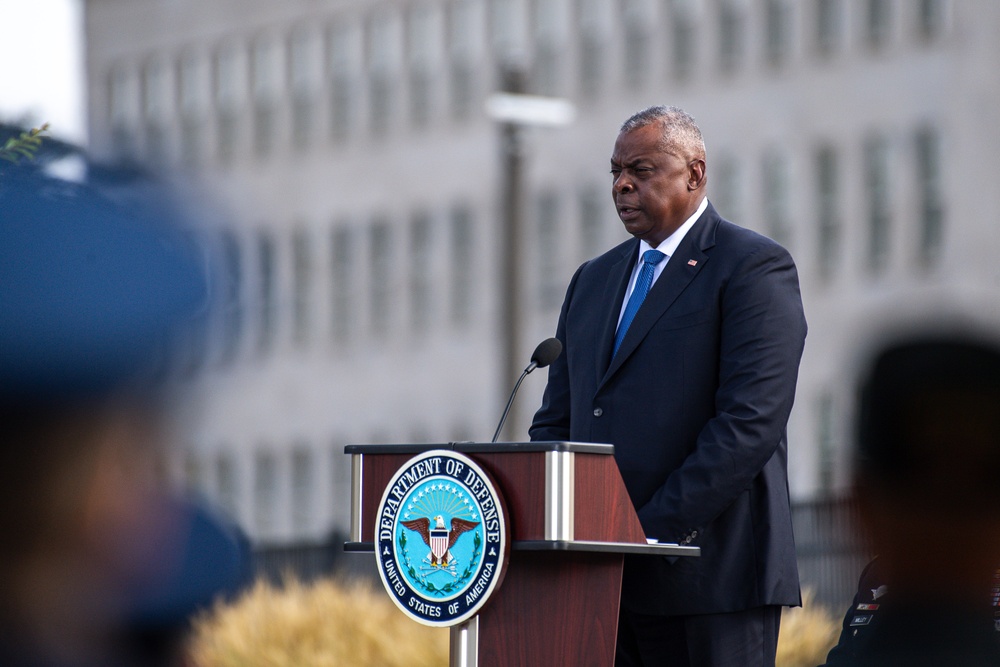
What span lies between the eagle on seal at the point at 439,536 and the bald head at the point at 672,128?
1.17 meters

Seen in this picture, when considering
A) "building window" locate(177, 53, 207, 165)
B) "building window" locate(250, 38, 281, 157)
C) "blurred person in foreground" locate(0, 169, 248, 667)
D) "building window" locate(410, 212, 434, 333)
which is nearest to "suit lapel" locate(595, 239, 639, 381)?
"blurred person in foreground" locate(0, 169, 248, 667)

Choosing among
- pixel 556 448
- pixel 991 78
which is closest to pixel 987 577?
pixel 556 448

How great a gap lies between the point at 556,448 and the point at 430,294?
43.1 m

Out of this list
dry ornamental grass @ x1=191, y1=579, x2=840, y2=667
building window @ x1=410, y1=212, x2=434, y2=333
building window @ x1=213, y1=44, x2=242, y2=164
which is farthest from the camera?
building window @ x1=213, y1=44, x2=242, y2=164

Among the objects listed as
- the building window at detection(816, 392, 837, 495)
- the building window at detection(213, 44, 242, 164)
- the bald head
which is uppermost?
the building window at detection(213, 44, 242, 164)

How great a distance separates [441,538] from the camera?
425cm

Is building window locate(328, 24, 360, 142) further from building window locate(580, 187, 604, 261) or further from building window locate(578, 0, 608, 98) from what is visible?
building window locate(580, 187, 604, 261)

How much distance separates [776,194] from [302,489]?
15897mm

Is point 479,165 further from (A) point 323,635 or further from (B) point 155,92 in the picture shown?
(A) point 323,635

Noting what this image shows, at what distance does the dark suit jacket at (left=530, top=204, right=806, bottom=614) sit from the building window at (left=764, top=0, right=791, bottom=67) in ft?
115

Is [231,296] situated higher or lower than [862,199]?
lower

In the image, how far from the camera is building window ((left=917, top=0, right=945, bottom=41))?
118 ft

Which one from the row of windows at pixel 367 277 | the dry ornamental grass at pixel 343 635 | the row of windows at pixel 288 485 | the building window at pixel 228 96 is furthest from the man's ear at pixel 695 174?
the building window at pixel 228 96

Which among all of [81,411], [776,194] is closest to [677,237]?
[81,411]
